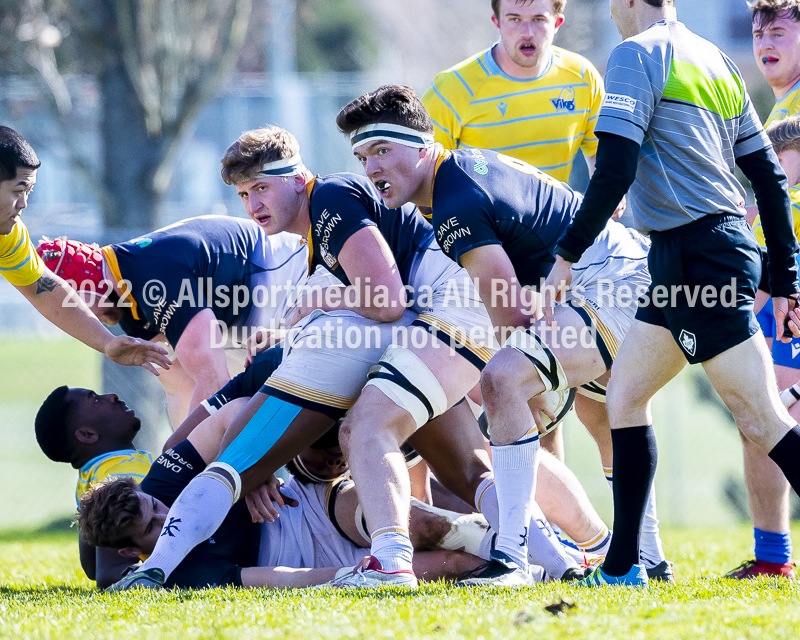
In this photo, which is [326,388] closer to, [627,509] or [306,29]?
[627,509]

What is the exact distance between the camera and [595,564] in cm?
466

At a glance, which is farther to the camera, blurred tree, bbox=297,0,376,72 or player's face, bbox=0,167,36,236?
blurred tree, bbox=297,0,376,72

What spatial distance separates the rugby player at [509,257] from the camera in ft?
13.1

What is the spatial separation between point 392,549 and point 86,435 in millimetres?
2307

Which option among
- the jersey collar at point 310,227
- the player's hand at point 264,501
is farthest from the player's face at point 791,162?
the player's hand at point 264,501

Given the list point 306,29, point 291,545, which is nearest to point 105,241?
point 291,545

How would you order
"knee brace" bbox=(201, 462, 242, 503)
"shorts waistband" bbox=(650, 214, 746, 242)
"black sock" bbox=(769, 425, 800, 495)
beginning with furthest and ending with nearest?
"knee brace" bbox=(201, 462, 242, 503) < "shorts waistband" bbox=(650, 214, 746, 242) < "black sock" bbox=(769, 425, 800, 495)

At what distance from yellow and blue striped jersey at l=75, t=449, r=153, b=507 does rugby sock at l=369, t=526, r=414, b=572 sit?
6.15 feet

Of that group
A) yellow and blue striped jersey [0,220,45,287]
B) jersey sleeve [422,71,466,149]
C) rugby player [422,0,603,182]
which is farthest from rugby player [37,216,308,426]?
rugby player [422,0,603,182]

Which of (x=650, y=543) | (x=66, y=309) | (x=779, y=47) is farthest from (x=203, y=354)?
(x=779, y=47)

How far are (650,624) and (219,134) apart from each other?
60.2ft

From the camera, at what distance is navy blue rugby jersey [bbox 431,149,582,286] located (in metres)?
4.05

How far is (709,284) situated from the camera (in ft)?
11.9

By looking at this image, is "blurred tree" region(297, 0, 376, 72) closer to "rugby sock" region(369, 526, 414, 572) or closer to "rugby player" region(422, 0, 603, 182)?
"rugby player" region(422, 0, 603, 182)
